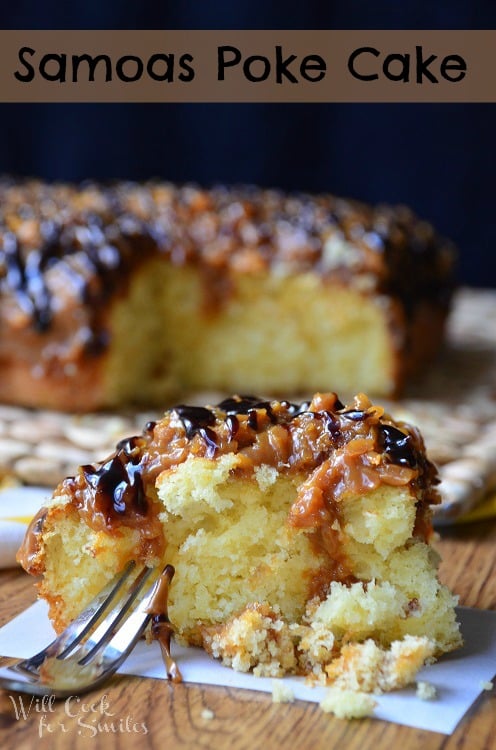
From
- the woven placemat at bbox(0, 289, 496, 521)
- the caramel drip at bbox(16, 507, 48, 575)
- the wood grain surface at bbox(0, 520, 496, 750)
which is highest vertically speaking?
the woven placemat at bbox(0, 289, 496, 521)

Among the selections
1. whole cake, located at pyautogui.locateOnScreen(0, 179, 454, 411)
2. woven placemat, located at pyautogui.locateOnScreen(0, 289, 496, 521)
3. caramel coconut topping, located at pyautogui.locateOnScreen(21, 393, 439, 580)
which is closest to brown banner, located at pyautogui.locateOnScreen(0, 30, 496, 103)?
whole cake, located at pyautogui.locateOnScreen(0, 179, 454, 411)

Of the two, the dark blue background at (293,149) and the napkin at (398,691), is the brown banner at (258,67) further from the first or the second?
the napkin at (398,691)

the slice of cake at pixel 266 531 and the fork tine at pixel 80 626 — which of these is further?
the slice of cake at pixel 266 531

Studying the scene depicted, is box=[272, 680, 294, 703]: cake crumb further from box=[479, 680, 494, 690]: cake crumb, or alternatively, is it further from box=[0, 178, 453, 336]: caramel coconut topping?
box=[0, 178, 453, 336]: caramel coconut topping

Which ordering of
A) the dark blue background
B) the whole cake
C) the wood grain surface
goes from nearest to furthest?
the wood grain surface → the whole cake → the dark blue background

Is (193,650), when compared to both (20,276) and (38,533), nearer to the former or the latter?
(38,533)

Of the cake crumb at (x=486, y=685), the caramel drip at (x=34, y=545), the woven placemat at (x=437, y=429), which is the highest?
the woven placemat at (x=437, y=429)

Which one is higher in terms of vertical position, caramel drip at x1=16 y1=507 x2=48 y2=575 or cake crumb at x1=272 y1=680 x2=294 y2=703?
caramel drip at x1=16 y1=507 x2=48 y2=575

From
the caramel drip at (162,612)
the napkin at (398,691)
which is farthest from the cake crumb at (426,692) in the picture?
the caramel drip at (162,612)
